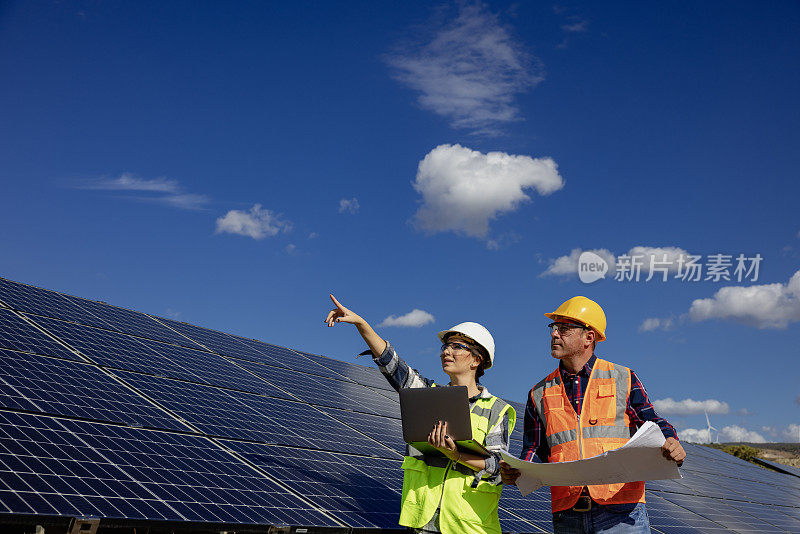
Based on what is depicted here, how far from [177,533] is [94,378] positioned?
3594 mm

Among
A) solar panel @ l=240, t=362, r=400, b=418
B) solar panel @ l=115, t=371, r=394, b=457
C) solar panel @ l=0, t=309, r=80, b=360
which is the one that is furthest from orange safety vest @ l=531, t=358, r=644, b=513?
solar panel @ l=240, t=362, r=400, b=418

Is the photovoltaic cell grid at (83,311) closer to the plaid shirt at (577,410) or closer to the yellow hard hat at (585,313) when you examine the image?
the plaid shirt at (577,410)

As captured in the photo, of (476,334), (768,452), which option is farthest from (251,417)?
(768,452)

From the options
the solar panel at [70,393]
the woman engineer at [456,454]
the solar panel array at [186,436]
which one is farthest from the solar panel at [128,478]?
the woman engineer at [456,454]

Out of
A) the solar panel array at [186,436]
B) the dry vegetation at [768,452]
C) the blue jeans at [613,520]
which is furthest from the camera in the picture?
the dry vegetation at [768,452]

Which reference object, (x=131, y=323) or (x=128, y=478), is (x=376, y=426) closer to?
(x=131, y=323)

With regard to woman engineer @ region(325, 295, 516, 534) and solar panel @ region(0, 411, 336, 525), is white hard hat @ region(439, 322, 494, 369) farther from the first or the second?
solar panel @ region(0, 411, 336, 525)

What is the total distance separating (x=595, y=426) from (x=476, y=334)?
50.3 inches

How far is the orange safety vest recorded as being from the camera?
5.60m

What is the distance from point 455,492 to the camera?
5961 mm

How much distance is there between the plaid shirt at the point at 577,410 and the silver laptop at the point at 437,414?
46 cm

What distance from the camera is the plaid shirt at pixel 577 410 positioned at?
19.1ft

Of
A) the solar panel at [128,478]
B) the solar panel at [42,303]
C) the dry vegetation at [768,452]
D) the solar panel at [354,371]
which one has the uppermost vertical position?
the dry vegetation at [768,452]

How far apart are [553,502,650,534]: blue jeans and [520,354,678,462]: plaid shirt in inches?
23.1
